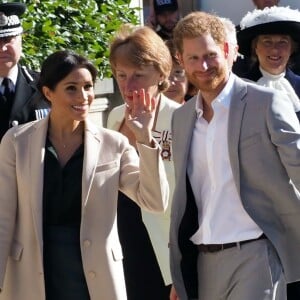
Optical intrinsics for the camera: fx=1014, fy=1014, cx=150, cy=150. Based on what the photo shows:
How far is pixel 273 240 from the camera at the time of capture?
434 cm

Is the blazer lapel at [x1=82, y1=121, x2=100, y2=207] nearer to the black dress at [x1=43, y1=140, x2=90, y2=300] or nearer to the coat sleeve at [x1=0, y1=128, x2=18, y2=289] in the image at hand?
the black dress at [x1=43, y1=140, x2=90, y2=300]

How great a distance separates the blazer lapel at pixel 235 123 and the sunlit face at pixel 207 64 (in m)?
0.09

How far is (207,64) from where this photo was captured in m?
4.48

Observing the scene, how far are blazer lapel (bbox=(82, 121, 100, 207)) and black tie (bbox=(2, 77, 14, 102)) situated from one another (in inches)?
36.4

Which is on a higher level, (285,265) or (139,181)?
(139,181)

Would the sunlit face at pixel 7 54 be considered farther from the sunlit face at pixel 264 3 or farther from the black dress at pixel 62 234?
the sunlit face at pixel 264 3

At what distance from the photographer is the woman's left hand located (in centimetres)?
436

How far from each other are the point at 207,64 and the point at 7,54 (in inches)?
56.6

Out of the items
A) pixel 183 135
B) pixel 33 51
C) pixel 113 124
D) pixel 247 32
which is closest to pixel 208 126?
pixel 183 135

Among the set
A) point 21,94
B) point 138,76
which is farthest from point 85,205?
point 21,94

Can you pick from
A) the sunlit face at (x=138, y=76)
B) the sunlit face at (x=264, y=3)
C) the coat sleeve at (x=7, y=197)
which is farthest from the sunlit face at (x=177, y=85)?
the sunlit face at (x=264, y=3)

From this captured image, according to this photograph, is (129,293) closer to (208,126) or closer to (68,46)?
(208,126)

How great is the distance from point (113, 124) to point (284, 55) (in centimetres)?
109

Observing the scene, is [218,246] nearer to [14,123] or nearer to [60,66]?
[60,66]
